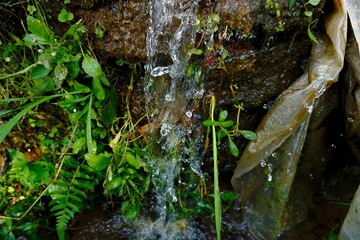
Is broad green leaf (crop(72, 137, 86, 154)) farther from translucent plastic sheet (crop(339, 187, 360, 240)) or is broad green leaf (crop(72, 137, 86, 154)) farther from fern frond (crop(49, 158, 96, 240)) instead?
translucent plastic sheet (crop(339, 187, 360, 240))

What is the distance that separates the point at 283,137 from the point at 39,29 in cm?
105

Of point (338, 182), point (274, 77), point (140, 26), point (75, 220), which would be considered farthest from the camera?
point (338, 182)

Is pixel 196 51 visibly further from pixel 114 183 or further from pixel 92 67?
pixel 114 183

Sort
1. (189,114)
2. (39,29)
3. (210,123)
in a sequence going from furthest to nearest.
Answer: (189,114)
(210,123)
(39,29)

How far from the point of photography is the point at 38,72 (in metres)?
1.31

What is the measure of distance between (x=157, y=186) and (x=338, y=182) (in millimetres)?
1059

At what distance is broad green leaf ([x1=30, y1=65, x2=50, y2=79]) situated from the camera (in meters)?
1.31

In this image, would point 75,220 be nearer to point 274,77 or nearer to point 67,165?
point 67,165

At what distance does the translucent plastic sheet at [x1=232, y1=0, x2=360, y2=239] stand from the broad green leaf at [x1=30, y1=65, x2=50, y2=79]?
2.95 ft

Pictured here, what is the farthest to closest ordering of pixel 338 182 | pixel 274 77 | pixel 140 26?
pixel 338 182
pixel 274 77
pixel 140 26

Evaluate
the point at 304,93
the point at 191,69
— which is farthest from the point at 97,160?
the point at 304,93

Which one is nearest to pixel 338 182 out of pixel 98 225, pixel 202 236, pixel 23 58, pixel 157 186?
pixel 202 236

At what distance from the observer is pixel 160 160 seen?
154cm

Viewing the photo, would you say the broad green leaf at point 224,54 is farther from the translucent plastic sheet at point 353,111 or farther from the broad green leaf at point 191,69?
the translucent plastic sheet at point 353,111
